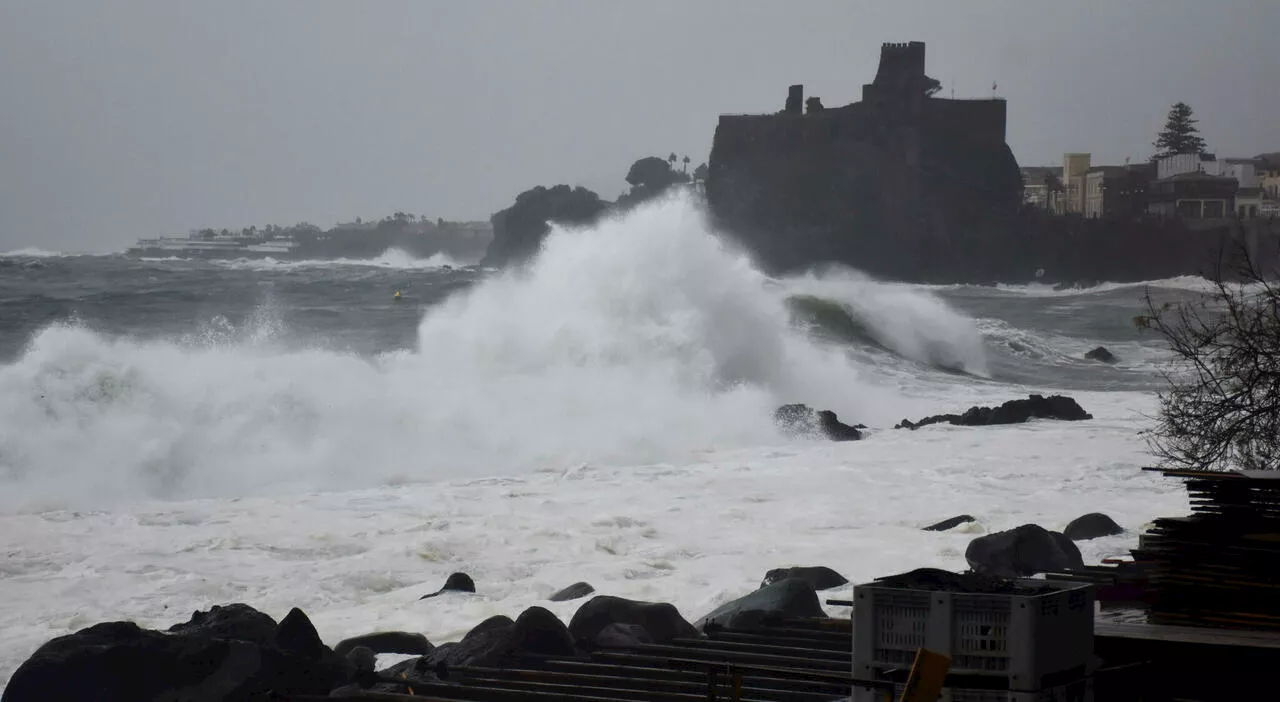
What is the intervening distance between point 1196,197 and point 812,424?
88.6m

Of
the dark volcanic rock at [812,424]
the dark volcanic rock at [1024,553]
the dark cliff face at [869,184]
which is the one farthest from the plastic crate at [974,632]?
the dark cliff face at [869,184]

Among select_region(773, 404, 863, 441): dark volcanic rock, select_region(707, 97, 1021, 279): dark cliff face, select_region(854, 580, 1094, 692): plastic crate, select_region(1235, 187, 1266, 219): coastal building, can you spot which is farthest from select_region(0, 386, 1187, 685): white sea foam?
select_region(1235, 187, 1266, 219): coastal building

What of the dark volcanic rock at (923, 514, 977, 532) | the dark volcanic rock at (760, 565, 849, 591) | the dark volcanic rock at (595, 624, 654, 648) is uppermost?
the dark volcanic rock at (595, 624, 654, 648)

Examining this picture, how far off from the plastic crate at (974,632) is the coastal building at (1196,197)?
101983 mm

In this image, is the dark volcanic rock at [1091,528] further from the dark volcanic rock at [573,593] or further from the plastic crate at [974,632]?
the plastic crate at [974,632]

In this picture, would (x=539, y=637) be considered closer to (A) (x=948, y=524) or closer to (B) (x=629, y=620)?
(B) (x=629, y=620)

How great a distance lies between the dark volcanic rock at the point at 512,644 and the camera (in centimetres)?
819

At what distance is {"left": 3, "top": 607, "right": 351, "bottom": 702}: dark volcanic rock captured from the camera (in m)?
7.55

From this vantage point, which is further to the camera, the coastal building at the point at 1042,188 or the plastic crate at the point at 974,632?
the coastal building at the point at 1042,188

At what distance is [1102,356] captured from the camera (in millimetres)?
44500

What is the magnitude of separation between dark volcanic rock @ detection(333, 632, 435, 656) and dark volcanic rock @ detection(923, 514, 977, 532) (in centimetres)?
551

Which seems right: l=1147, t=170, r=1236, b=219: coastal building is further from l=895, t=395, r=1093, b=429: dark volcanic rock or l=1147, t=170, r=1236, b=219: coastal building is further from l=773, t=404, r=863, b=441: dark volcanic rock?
l=773, t=404, r=863, b=441: dark volcanic rock

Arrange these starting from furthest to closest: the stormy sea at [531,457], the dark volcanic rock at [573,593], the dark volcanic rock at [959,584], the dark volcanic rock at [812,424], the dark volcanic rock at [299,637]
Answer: the dark volcanic rock at [812,424] < the stormy sea at [531,457] < the dark volcanic rock at [573,593] < the dark volcanic rock at [299,637] < the dark volcanic rock at [959,584]

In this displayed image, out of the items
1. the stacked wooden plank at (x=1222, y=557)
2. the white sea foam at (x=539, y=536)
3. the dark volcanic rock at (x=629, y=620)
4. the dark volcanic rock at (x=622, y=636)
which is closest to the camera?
the stacked wooden plank at (x=1222, y=557)
